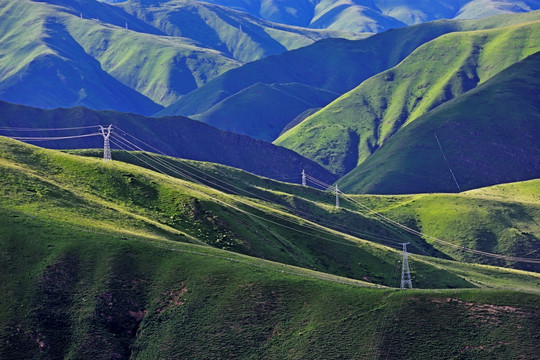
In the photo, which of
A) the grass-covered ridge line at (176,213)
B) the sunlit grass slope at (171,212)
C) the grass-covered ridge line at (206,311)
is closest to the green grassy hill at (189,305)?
the grass-covered ridge line at (206,311)

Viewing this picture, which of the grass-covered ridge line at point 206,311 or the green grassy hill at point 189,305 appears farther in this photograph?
the green grassy hill at point 189,305

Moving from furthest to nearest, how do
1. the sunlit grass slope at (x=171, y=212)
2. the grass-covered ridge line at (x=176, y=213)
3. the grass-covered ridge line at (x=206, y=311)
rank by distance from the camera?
1. the grass-covered ridge line at (x=176, y=213)
2. the sunlit grass slope at (x=171, y=212)
3. the grass-covered ridge line at (x=206, y=311)

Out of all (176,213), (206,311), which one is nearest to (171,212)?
(176,213)

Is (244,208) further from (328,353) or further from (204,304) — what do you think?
(328,353)

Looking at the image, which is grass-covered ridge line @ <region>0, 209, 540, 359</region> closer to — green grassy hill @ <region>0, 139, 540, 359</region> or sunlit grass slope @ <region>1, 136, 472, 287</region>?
green grassy hill @ <region>0, 139, 540, 359</region>

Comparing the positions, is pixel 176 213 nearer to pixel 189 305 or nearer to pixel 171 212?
pixel 171 212

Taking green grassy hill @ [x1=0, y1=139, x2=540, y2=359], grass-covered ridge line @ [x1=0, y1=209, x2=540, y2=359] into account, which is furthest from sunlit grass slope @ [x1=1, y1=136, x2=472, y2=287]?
grass-covered ridge line @ [x1=0, y1=209, x2=540, y2=359]

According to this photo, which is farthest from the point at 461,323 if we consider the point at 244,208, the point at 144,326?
the point at 244,208

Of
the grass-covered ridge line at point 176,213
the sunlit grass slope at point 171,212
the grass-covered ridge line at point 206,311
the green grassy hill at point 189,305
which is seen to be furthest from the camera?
the grass-covered ridge line at point 176,213

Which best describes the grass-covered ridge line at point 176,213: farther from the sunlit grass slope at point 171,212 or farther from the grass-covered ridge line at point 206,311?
the grass-covered ridge line at point 206,311
